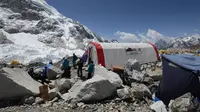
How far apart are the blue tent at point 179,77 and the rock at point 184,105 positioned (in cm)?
79

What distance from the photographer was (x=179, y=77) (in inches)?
312

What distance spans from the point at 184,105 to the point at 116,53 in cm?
1369

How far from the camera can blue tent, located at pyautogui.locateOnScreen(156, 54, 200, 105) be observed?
7410mm

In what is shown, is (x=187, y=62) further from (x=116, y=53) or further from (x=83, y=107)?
(x=116, y=53)

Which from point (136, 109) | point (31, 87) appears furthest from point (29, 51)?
point (136, 109)

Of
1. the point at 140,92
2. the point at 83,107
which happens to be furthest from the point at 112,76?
the point at 83,107

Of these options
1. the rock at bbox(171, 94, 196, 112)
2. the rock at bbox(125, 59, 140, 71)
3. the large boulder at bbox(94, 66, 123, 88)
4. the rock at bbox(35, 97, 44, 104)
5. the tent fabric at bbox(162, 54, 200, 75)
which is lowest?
the rock at bbox(35, 97, 44, 104)

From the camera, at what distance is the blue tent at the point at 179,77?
7.41m

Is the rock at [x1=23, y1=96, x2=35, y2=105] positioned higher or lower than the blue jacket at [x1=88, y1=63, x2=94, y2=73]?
lower

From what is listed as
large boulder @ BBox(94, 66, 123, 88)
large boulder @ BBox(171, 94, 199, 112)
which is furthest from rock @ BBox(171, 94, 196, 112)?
large boulder @ BBox(94, 66, 123, 88)

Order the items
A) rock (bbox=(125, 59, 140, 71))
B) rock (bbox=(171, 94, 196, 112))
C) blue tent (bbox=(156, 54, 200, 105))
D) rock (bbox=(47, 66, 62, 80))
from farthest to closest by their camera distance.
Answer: rock (bbox=(47, 66, 62, 80)), rock (bbox=(125, 59, 140, 71)), blue tent (bbox=(156, 54, 200, 105)), rock (bbox=(171, 94, 196, 112))

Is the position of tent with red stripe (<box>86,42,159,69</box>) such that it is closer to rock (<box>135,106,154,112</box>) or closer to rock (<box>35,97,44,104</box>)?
rock (<box>35,97,44,104</box>)

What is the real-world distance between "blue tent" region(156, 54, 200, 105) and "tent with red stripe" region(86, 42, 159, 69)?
1017 cm

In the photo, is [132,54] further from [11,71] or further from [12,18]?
[12,18]
